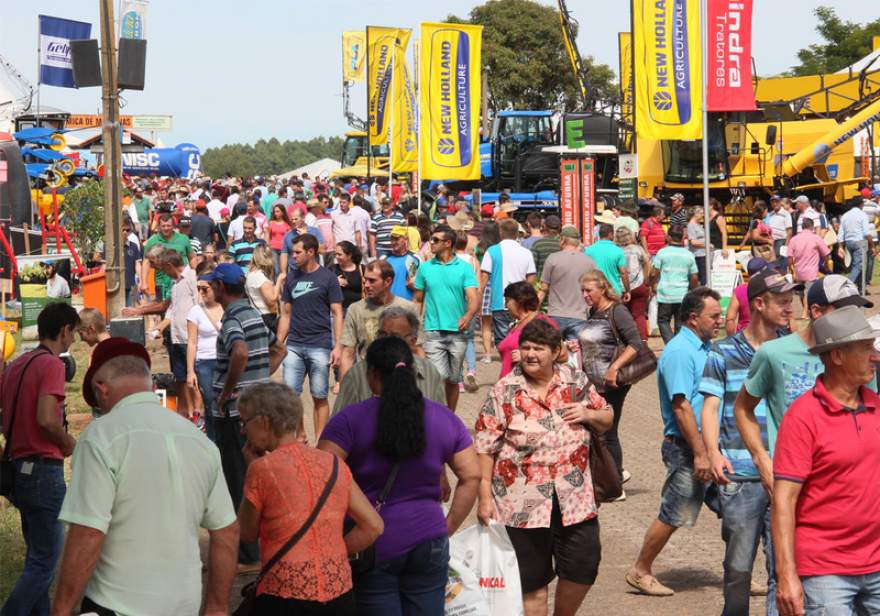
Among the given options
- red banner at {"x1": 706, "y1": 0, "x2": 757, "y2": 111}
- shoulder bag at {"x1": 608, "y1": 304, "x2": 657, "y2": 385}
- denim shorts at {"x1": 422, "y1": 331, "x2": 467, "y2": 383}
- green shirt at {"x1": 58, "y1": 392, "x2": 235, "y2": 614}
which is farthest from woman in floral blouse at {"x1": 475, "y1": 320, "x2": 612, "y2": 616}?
red banner at {"x1": 706, "y1": 0, "x2": 757, "y2": 111}

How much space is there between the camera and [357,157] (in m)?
61.8

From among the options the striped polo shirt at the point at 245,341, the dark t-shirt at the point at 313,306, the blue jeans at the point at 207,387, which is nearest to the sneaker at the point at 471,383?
the dark t-shirt at the point at 313,306

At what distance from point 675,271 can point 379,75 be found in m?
18.0

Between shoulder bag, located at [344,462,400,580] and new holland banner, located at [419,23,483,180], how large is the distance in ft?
62.2

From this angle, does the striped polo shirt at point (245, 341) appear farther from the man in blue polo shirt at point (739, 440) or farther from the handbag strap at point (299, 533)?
the handbag strap at point (299, 533)

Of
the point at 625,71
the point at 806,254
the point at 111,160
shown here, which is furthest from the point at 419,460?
the point at 625,71

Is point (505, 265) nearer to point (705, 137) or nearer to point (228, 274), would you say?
point (705, 137)

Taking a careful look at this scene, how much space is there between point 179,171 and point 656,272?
5912cm

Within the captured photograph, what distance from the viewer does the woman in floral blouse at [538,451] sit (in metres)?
6.12

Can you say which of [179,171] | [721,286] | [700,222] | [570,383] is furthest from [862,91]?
[179,171]

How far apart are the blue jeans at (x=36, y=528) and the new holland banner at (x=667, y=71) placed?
44.5 ft

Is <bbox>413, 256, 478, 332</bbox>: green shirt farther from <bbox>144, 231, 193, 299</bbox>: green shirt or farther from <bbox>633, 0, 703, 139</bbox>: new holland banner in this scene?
<bbox>633, 0, 703, 139</bbox>: new holland banner

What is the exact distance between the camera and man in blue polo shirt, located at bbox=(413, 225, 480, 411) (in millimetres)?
11828

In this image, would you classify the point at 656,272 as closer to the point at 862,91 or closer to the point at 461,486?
the point at 461,486
